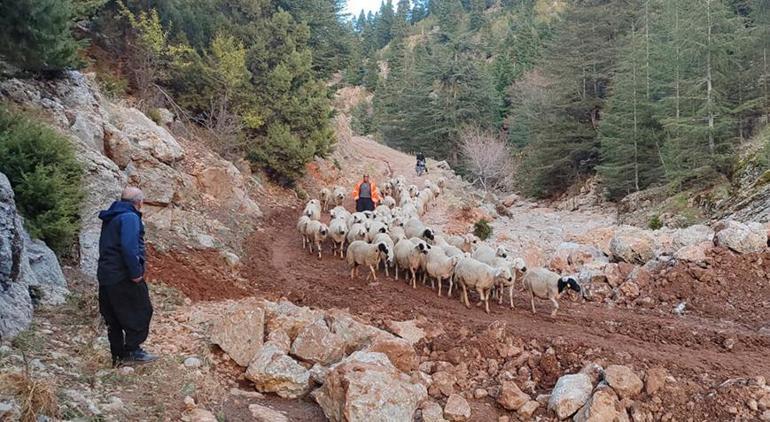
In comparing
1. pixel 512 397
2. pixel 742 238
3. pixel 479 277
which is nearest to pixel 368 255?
pixel 479 277

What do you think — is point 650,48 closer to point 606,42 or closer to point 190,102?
point 606,42

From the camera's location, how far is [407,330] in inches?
326

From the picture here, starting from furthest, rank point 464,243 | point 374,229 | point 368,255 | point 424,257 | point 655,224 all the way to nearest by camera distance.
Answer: point 655,224 < point 464,243 < point 374,229 < point 368,255 < point 424,257

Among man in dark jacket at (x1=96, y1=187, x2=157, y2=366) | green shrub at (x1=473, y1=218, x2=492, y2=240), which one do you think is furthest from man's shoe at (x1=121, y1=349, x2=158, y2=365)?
green shrub at (x1=473, y1=218, x2=492, y2=240)

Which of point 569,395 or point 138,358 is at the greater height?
point 138,358

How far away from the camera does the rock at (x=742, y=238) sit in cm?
1111

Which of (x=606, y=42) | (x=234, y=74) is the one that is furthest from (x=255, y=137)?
(x=606, y=42)

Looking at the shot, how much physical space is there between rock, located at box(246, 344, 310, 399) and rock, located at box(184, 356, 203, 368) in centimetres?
55

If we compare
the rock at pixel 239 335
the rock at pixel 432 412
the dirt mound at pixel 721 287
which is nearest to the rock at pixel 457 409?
the rock at pixel 432 412

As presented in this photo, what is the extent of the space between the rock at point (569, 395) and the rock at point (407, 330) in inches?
Answer: 83.2

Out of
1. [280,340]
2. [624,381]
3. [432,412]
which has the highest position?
[280,340]

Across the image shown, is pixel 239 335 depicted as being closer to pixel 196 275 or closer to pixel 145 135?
pixel 196 275

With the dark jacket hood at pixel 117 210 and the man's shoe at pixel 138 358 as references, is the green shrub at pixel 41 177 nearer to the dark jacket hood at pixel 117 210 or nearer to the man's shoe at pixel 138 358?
the dark jacket hood at pixel 117 210

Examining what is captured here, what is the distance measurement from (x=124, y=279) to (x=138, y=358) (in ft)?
2.88
